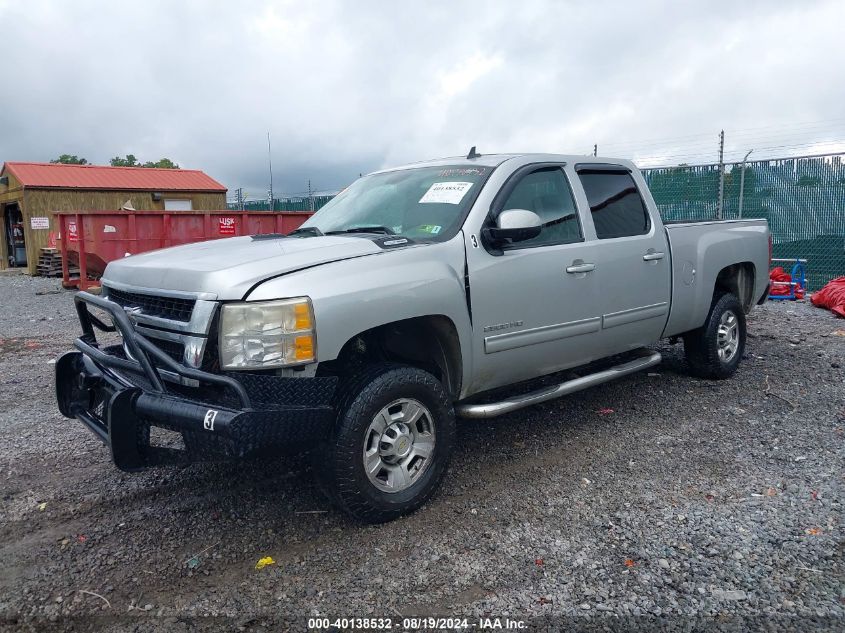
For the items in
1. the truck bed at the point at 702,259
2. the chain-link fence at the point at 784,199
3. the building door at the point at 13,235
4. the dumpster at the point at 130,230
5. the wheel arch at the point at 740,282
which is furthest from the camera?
the building door at the point at 13,235

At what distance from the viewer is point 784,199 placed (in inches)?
483

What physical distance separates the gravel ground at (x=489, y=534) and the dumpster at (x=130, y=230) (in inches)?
409

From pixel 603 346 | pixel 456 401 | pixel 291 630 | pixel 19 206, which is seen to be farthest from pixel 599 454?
pixel 19 206

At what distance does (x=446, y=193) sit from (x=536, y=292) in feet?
2.68

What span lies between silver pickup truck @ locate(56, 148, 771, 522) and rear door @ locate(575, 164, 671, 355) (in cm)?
1

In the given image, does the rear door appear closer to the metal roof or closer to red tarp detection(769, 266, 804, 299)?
red tarp detection(769, 266, 804, 299)

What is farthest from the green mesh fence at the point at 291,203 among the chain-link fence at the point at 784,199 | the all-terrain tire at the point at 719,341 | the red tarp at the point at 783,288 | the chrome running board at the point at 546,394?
the chrome running board at the point at 546,394

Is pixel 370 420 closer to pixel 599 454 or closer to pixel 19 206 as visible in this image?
pixel 599 454

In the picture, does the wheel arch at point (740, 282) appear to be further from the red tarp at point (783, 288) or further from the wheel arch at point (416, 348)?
the red tarp at point (783, 288)

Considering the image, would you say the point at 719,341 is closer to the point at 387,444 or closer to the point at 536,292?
the point at 536,292

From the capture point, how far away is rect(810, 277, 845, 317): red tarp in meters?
9.72

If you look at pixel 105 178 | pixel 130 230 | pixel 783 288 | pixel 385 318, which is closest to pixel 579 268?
pixel 385 318

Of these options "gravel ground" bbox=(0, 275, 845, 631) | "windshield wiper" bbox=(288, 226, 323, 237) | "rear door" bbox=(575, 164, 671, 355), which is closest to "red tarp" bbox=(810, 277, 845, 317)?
"gravel ground" bbox=(0, 275, 845, 631)

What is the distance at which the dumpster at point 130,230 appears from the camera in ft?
48.9
